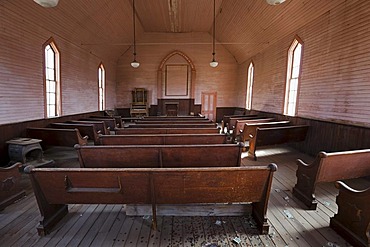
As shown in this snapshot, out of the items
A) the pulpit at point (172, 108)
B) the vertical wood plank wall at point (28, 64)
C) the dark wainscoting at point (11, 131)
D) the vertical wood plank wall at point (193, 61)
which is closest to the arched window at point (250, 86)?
the vertical wood plank wall at point (193, 61)

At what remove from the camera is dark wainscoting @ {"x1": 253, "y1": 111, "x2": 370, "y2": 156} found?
3.85m

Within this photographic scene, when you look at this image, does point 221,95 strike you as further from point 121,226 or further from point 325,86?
point 121,226

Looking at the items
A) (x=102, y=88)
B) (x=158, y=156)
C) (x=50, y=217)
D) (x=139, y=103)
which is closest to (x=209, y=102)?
(x=139, y=103)

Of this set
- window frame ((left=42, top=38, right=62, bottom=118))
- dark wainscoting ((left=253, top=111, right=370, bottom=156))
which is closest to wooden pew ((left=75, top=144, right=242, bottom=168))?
dark wainscoting ((left=253, top=111, right=370, bottom=156))

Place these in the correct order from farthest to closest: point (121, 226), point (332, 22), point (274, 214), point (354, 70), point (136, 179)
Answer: point (332, 22) < point (354, 70) < point (274, 214) < point (121, 226) < point (136, 179)

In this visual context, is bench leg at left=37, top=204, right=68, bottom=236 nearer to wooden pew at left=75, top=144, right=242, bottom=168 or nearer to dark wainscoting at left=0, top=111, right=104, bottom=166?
wooden pew at left=75, top=144, right=242, bottom=168

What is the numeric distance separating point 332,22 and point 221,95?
818 cm

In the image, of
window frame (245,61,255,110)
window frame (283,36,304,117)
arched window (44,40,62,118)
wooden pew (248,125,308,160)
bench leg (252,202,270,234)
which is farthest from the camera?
window frame (245,61,255,110)

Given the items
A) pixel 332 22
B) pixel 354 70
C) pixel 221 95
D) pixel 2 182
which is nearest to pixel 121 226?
pixel 2 182

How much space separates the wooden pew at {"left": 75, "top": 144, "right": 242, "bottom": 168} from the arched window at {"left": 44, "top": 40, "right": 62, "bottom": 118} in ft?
13.8

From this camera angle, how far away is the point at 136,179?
192cm

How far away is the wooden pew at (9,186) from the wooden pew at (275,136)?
173 inches

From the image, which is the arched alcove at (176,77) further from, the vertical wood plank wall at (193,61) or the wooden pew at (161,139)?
the wooden pew at (161,139)

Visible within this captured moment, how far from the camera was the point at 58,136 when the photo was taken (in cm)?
462
